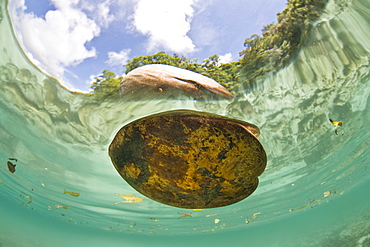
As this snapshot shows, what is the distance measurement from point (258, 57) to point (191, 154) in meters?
4.30

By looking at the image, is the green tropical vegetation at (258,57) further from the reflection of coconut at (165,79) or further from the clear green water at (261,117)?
the reflection of coconut at (165,79)

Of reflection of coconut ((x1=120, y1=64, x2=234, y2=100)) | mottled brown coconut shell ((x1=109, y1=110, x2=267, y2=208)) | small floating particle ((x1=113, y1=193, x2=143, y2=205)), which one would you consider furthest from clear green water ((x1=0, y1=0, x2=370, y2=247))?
mottled brown coconut shell ((x1=109, y1=110, x2=267, y2=208))

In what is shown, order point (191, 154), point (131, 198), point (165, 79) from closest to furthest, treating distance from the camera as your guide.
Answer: point (191, 154) < point (165, 79) < point (131, 198)

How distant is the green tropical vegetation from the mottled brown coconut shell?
3140 mm

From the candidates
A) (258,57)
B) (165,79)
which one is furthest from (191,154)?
(258,57)

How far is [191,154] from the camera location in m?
3.86

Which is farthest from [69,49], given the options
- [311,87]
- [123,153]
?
[311,87]

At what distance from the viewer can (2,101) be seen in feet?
32.8

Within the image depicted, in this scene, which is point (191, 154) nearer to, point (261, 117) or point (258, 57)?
point (258, 57)

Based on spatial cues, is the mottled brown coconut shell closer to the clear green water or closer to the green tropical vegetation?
the clear green water

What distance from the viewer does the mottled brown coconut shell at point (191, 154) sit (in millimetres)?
3777

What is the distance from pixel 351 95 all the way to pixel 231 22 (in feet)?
23.6

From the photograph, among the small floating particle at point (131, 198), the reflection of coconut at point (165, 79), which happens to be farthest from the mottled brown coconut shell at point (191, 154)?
the small floating particle at point (131, 198)

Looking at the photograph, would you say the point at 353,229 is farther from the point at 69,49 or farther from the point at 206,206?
the point at 69,49
